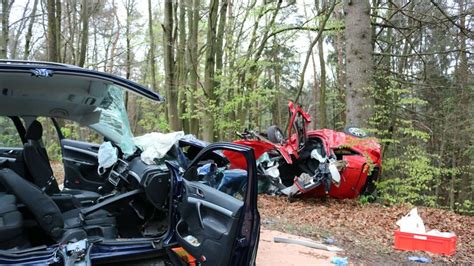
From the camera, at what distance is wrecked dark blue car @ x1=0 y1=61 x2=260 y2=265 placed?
3291 mm

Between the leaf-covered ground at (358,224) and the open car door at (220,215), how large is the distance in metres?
2.50

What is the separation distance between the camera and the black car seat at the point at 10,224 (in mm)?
3455

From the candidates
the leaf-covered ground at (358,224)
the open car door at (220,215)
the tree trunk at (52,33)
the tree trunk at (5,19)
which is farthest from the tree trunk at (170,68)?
the open car door at (220,215)

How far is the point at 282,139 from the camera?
984 centimetres

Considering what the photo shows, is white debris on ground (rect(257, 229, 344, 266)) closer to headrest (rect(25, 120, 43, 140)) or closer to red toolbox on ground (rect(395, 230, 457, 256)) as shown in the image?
red toolbox on ground (rect(395, 230, 457, 256))

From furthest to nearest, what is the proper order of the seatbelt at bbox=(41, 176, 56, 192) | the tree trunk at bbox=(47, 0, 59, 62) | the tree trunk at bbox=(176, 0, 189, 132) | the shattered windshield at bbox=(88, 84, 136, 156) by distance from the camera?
the tree trunk at bbox=(176, 0, 189, 132)
the tree trunk at bbox=(47, 0, 59, 62)
the shattered windshield at bbox=(88, 84, 136, 156)
the seatbelt at bbox=(41, 176, 56, 192)

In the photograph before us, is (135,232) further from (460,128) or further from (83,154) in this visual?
(460,128)

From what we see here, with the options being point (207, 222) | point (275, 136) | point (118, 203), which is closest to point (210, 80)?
point (275, 136)

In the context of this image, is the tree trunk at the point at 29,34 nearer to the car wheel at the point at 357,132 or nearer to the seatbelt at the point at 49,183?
the car wheel at the point at 357,132

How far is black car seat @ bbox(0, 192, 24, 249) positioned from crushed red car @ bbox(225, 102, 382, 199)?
4821mm

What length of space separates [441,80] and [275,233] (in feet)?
44.2

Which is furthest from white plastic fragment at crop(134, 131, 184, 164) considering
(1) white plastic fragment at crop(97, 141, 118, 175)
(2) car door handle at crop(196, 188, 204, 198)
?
(2) car door handle at crop(196, 188, 204, 198)

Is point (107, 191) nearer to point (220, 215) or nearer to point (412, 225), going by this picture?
point (220, 215)

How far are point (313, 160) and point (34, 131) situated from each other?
234 inches
